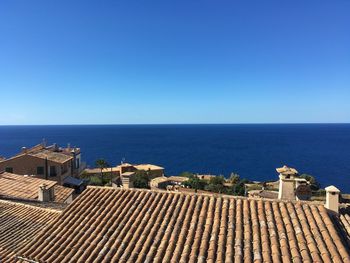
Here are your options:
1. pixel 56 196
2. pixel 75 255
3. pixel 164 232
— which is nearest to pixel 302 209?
pixel 164 232

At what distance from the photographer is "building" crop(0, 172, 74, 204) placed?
17.2 m

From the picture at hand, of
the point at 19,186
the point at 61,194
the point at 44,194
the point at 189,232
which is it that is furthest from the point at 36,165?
the point at 189,232

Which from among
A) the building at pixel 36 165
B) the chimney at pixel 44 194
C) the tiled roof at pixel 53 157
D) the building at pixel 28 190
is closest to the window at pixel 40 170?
the building at pixel 36 165

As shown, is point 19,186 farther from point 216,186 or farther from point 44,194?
point 216,186

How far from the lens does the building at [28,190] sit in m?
17.2

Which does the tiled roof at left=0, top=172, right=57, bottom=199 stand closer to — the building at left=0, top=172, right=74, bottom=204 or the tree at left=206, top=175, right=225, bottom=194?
the building at left=0, top=172, right=74, bottom=204

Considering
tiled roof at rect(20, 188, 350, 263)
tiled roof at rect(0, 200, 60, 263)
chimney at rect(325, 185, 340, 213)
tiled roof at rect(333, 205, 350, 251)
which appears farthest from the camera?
tiled roof at rect(0, 200, 60, 263)

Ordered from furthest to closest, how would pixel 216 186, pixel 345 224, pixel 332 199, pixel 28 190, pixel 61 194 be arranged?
pixel 216 186 → pixel 61 194 → pixel 28 190 → pixel 345 224 → pixel 332 199

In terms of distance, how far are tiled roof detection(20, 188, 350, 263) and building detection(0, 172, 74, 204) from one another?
9.65m

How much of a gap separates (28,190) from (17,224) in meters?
7.27

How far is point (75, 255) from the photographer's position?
701 cm

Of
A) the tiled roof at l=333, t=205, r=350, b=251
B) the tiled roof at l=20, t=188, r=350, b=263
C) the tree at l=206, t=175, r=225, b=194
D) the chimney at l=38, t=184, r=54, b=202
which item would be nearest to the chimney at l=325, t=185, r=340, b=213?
the tiled roof at l=333, t=205, r=350, b=251

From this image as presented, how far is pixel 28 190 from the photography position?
18.8 meters

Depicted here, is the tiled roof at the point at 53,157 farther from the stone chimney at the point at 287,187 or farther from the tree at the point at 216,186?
the stone chimney at the point at 287,187
